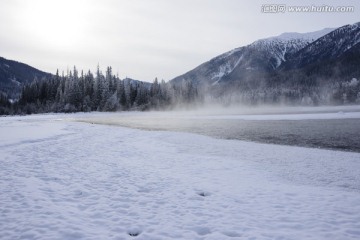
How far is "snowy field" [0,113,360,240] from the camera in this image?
758 centimetres

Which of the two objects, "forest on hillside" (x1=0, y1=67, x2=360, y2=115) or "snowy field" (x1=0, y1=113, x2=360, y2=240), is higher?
"forest on hillside" (x1=0, y1=67, x2=360, y2=115)

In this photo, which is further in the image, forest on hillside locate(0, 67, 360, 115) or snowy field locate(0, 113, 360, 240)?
forest on hillside locate(0, 67, 360, 115)

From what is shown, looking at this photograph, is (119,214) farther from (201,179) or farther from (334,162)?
(334,162)

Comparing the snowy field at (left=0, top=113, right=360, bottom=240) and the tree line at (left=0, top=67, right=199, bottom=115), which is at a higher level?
the tree line at (left=0, top=67, right=199, bottom=115)

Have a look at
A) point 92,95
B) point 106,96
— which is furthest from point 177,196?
point 92,95

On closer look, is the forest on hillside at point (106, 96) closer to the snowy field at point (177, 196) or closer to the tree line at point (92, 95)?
the tree line at point (92, 95)

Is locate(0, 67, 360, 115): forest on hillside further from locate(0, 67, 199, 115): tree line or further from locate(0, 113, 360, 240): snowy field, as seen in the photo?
locate(0, 113, 360, 240): snowy field

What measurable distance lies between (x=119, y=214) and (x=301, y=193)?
22.9ft

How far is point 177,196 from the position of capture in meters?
10.5

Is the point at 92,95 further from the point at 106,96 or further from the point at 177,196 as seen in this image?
the point at 177,196

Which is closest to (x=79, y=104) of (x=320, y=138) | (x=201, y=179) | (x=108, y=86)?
(x=108, y=86)

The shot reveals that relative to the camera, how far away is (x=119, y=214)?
8594mm

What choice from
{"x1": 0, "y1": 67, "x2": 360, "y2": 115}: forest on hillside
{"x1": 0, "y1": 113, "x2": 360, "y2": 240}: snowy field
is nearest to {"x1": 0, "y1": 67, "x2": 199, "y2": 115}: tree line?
{"x1": 0, "y1": 67, "x2": 360, "y2": 115}: forest on hillside

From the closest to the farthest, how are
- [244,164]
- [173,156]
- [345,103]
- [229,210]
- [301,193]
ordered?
[229,210] < [301,193] < [244,164] < [173,156] < [345,103]
